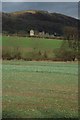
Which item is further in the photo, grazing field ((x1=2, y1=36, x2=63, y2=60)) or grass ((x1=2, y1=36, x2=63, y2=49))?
grazing field ((x1=2, y1=36, x2=63, y2=60))

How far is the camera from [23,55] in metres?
75.2

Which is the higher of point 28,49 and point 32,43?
point 32,43

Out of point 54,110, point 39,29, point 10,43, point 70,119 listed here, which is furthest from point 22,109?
point 39,29

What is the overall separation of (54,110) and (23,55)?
61935 mm

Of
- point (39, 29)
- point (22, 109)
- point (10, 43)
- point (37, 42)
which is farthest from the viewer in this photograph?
point (39, 29)

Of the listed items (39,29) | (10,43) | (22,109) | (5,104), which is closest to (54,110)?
(22,109)

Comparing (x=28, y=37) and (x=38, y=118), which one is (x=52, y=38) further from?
(x=38, y=118)

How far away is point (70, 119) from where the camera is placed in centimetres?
1185

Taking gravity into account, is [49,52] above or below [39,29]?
below

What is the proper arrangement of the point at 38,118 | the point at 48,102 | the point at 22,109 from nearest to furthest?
the point at 38,118, the point at 22,109, the point at 48,102

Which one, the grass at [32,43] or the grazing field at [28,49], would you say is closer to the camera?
the grass at [32,43]

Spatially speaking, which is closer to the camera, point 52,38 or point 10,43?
point 10,43

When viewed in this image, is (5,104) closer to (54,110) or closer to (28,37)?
(54,110)

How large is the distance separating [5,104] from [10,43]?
191 ft
